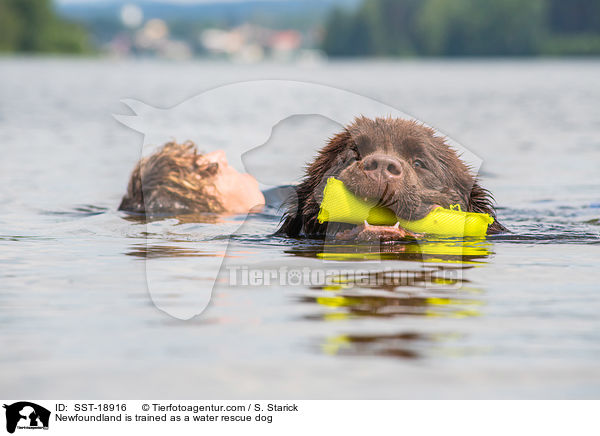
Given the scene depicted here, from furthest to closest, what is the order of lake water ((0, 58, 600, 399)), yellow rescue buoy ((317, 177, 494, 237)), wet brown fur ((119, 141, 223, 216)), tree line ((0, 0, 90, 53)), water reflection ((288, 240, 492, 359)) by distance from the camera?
tree line ((0, 0, 90, 53))
wet brown fur ((119, 141, 223, 216))
yellow rescue buoy ((317, 177, 494, 237))
water reflection ((288, 240, 492, 359))
lake water ((0, 58, 600, 399))

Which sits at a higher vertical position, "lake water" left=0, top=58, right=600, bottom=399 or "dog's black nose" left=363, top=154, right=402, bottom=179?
"dog's black nose" left=363, top=154, right=402, bottom=179

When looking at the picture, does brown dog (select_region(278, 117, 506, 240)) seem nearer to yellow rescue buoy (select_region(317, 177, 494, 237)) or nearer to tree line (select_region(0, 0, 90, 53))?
yellow rescue buoy (select_region(317, 177, 494, 237))

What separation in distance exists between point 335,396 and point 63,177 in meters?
10.2

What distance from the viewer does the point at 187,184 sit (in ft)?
30.1

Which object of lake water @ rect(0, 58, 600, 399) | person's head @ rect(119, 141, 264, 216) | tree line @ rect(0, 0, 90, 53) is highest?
tree line @ rect(0, 0, 90, 53)

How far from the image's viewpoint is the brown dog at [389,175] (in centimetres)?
646

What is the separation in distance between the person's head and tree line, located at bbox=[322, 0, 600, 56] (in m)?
94.0

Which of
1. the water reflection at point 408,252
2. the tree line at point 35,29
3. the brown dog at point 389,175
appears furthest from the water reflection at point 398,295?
the tree line at point 35,29

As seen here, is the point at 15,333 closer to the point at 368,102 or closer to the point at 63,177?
the point at 368,102

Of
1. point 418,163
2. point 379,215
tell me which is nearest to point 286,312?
point 379,215

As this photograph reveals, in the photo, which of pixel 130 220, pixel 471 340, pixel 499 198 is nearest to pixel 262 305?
pixel 471 340

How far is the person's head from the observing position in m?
8.96

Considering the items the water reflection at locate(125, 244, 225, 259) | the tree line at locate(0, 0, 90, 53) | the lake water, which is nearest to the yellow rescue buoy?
the lake water
